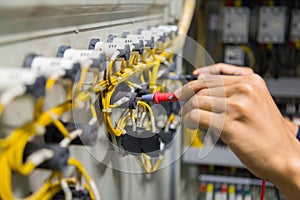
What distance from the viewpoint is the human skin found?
0.64 m

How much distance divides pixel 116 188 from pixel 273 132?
0.40m

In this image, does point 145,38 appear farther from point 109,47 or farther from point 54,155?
point 54,155

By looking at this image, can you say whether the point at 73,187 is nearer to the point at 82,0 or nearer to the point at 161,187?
the point at 82,0

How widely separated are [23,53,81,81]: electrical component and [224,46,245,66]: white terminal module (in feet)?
5.31

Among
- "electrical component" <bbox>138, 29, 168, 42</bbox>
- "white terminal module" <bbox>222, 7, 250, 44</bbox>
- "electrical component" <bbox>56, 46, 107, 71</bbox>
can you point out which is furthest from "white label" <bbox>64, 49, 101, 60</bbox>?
"white terminal module" <bbox>222, 7, 250, 44</bbox>

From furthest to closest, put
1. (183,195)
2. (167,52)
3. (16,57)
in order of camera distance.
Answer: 1. (183,195)
2. (167,52)
3. (16,57)

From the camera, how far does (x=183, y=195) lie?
6.25ft

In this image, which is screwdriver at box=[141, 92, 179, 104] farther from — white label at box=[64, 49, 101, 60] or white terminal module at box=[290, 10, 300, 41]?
white terminal module at box=[290, 10, 300, 41]

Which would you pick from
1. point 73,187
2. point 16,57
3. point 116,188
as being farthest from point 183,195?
point 16,57

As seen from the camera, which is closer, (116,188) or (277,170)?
(277,170)

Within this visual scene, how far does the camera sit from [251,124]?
0.64 metres

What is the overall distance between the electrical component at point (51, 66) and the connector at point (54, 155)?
3.0 inches

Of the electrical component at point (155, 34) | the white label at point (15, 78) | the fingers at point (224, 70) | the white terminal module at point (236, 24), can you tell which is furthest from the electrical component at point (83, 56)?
the white terminal module at point (236, 24)

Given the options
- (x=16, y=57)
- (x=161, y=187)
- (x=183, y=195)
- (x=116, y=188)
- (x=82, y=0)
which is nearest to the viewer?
(x=16, y=57)
